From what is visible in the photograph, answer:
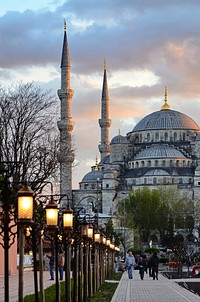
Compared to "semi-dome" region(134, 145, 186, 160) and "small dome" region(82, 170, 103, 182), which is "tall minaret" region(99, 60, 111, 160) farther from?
"semi-dome" region(134, 145, 186, 160)

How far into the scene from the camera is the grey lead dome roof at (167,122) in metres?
139

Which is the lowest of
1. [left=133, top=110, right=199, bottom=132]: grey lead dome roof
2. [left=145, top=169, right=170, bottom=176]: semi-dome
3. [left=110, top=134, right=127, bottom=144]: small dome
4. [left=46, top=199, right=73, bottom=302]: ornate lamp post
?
[left=46, top=199, right=73, bottom=302]: ornate lamp post

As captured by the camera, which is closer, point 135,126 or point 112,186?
point 112,186

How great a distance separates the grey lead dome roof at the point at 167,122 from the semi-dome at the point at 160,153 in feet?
21.3

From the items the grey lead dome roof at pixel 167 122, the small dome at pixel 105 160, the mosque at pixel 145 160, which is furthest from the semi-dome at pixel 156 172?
the grey lead dome roof at pixel 167 122

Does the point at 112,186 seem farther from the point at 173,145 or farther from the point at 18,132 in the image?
the point at 18,132

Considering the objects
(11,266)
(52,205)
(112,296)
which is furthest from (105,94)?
(52,205)

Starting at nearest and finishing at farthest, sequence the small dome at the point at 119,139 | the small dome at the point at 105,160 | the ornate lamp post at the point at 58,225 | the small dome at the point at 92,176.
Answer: the ornate lamp post at the point at 58,225 < the small dome at the point at 92,176 < the small dome at the point at 105,160 < the small dome at the point at 119,139

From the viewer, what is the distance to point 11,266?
3712 centimetres

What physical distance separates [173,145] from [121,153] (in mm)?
8578

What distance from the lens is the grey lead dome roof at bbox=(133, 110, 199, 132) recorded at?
139 meters

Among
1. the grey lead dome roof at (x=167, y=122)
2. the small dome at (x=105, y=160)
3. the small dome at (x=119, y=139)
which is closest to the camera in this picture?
the small dome at (x=105, y=160)

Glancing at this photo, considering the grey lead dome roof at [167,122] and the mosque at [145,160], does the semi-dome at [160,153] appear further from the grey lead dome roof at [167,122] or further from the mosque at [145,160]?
the grey lead dome roof at [167,122]

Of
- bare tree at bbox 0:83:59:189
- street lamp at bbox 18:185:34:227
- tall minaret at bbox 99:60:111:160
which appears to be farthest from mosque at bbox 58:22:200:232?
street lamp at bbox 18:185:34:227
